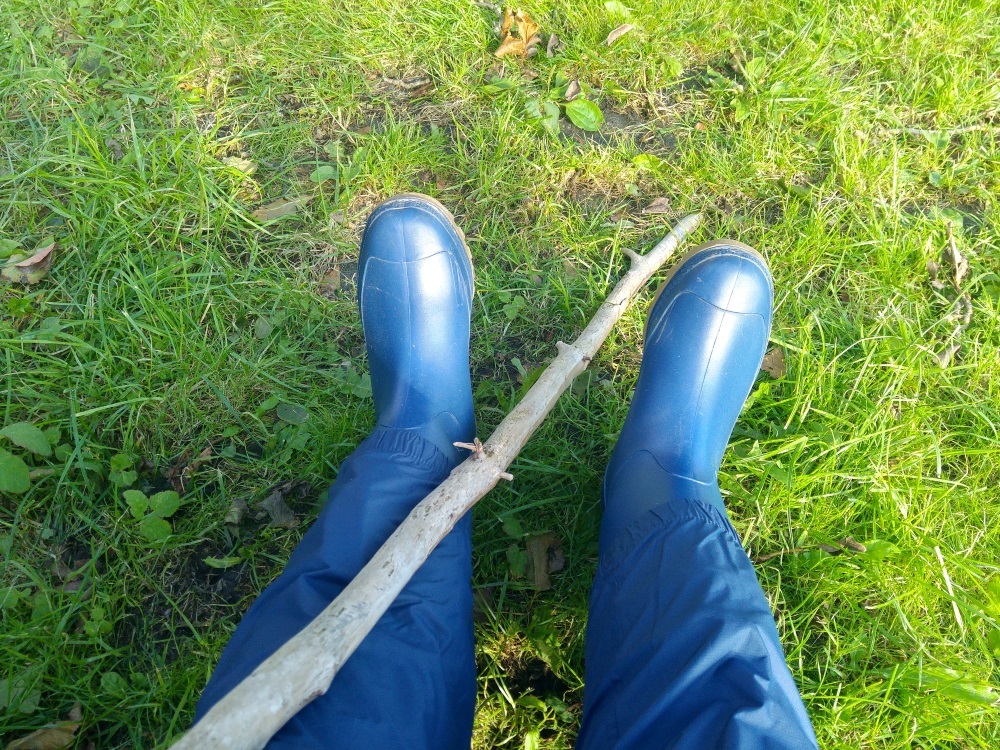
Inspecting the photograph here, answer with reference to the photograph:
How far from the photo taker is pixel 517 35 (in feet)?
6.18

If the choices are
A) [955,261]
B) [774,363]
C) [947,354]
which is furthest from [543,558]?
[955,261]

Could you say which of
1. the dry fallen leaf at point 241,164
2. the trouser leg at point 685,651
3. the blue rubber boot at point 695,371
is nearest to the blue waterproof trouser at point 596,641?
the trouser leg at point 685,651

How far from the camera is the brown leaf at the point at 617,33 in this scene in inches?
73.4

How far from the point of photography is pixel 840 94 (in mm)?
1860

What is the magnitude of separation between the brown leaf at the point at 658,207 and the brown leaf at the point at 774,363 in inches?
19.5

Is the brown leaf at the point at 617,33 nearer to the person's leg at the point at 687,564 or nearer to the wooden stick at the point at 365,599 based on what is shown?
the person's leg at the point at 687,564

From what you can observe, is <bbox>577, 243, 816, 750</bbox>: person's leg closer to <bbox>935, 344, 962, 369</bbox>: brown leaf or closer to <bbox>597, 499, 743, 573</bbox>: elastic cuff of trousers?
<bbox>597, 499, 743, 573</bbox>: elastic cuff of trousers

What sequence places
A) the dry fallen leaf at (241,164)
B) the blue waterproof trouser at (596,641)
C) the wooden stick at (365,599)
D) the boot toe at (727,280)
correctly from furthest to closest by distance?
the dry fallen leaf at (241,164), the boot toe at (727,280), the blue waterproof trouser at (596,641), the wooden stick at (365,599)

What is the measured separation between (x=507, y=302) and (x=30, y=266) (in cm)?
134

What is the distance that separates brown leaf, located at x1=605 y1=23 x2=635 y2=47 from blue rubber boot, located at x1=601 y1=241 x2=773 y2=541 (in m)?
0.76

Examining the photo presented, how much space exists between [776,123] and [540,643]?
5.28ft

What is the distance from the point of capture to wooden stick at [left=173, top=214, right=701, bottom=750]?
78 centimetres

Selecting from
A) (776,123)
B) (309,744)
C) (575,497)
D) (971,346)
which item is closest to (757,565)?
(575,497)

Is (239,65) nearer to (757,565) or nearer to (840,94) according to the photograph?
(840,94)
